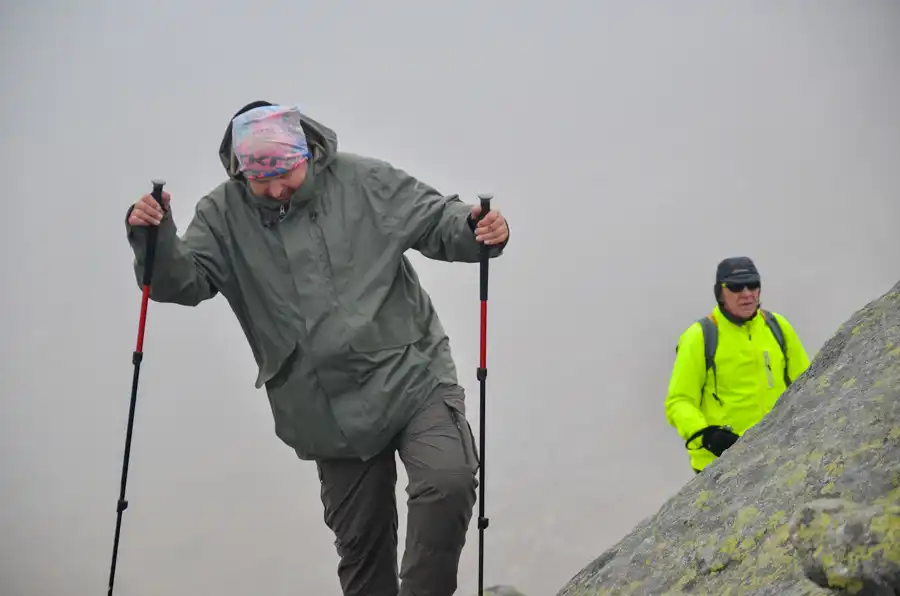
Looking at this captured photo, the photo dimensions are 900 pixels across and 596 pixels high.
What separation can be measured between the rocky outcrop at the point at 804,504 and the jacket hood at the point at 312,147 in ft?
4.33

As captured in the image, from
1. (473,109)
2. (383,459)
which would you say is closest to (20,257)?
(473,109)

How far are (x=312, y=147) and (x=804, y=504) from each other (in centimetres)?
184

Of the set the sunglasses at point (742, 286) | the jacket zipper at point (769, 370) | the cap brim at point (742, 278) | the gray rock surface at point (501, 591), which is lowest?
the gray rock surface at point (501, 591)

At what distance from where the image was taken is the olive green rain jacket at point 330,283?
297 cm

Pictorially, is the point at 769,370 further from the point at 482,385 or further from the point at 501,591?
the point at 501,591

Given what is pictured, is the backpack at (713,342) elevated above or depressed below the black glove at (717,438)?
above

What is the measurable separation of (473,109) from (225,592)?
2.97 meters

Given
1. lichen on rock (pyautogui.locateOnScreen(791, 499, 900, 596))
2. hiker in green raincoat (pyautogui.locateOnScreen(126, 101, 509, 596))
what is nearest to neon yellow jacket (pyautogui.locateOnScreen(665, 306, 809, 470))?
hiker in green raincoat (pyautogui.locateOnScreen(126, 101, 509, 596))

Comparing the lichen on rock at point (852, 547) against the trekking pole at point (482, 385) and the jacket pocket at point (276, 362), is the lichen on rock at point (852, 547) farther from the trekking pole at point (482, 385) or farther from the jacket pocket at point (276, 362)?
the jacket pocket at point (276, 362)

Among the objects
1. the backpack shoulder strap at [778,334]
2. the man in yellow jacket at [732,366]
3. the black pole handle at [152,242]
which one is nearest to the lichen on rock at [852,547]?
the black pole handle at [152,242]

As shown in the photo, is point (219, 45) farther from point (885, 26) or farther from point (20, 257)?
point (885, 26)

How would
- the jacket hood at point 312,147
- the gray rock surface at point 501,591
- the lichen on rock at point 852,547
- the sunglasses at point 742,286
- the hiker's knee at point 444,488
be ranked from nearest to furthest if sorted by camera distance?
the lichen on rock at point 852,547 → the hiker's knee at point 444,488 → the jacket hood at point 312,147 → the sunglasses at point 742,286 → the gray rock surface at point 501,591

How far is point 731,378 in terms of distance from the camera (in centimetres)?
413

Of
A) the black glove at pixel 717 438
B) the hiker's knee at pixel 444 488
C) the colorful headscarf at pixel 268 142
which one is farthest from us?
the black glove at pixel 717 438
